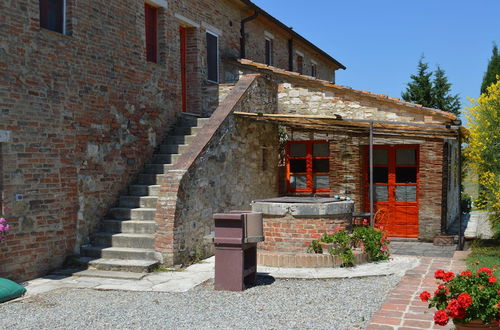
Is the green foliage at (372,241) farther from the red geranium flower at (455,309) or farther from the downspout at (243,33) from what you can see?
the downspout at (243,33)

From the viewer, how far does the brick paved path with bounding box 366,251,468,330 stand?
5.42 metres

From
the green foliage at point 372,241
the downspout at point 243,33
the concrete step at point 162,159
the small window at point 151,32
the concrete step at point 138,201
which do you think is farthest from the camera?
the downspout at point 243,33

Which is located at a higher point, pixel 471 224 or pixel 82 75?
pixel 82 75

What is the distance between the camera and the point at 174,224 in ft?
27.6

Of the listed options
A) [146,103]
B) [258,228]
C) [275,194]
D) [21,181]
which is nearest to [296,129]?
[275,194]

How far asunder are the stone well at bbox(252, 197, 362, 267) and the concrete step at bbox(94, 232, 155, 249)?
1.91 metres

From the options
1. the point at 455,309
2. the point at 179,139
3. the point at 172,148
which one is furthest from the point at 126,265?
the point at 455,309

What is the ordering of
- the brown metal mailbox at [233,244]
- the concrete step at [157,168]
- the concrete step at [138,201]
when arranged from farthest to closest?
the concrete step at [157,168] → the concrete step at [138,201] → the brown metal mailbox at [233,244]

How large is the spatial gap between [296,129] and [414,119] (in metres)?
2.90

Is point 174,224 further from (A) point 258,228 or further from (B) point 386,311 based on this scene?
(B) point 386,311

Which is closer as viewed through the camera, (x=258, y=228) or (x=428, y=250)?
(x=258, y=228)

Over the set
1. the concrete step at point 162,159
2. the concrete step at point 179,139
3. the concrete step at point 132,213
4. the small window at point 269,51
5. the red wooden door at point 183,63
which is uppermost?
the small window at point 269,51

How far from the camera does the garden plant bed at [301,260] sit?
27.7 feet

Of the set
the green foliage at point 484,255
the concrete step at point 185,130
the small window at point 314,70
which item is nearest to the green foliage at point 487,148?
the green foliage at point 484,255
